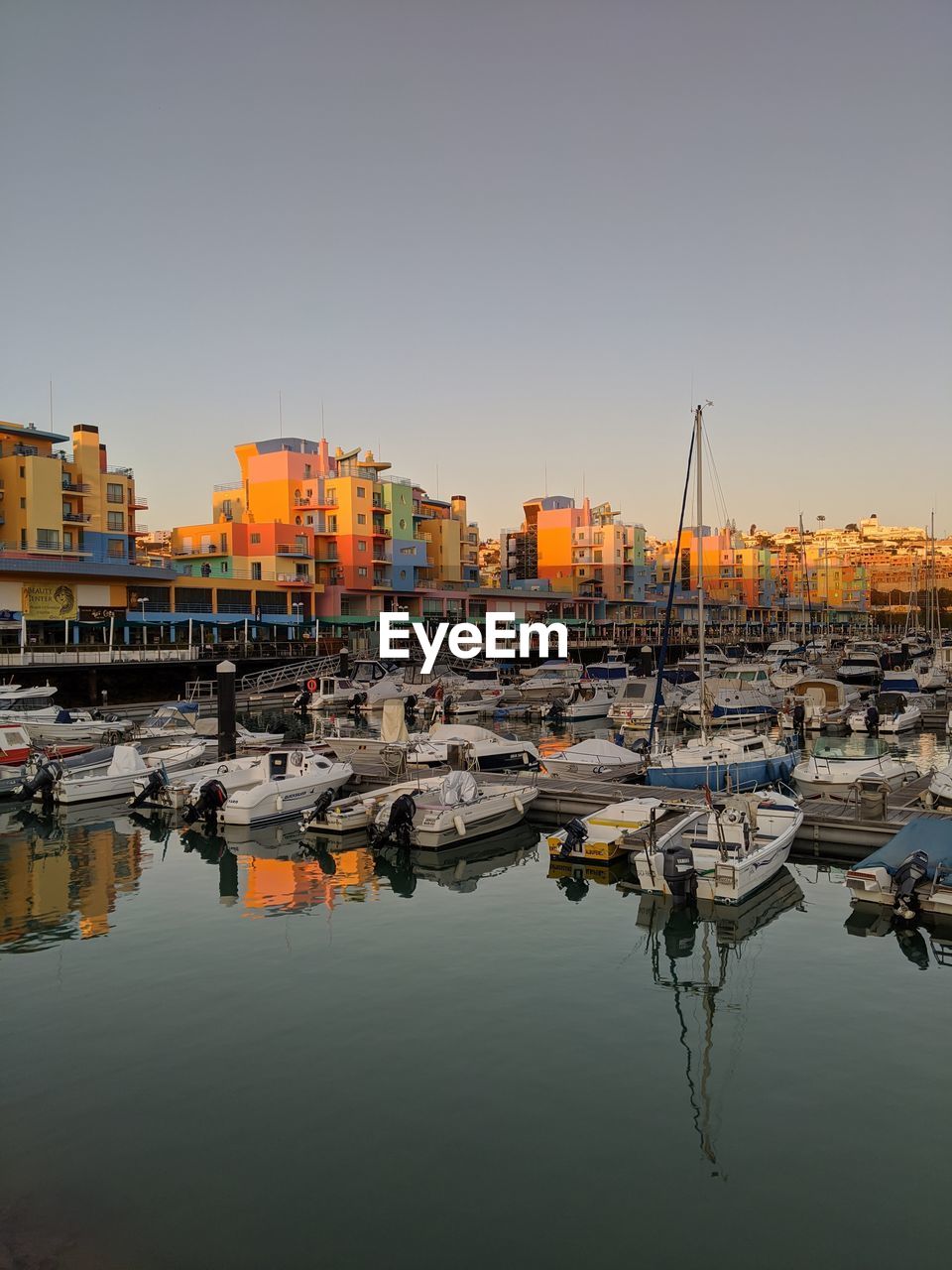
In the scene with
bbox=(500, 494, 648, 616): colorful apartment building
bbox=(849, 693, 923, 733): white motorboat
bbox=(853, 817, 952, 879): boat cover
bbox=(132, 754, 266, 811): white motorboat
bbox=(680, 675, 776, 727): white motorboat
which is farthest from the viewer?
bbox=(500, 494, 648, 616): colorful apartment building

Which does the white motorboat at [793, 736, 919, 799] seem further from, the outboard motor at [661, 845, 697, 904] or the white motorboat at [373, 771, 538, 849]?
the outboard motor at [661, 845, 697, 904]

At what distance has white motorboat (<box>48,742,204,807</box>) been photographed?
31.4 m

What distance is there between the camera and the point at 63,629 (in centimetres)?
7119

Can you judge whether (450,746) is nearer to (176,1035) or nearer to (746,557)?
(176,1035)

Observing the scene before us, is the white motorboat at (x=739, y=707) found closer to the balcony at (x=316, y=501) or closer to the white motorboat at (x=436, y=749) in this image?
the white motorboat at (x=436, y=749)

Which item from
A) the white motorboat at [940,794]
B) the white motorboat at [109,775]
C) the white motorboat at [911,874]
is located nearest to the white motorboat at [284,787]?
the white motorboat at [109,775]

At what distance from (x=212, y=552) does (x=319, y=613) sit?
41.5 ft

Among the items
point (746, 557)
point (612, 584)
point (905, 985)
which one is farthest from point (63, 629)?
point (746, 557)

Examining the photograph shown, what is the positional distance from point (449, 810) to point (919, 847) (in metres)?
12.0

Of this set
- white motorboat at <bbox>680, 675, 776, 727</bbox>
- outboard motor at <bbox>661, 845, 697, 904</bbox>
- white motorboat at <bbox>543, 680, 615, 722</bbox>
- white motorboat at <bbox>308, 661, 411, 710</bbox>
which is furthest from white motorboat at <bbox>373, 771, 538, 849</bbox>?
white motorboat at <bbox>308, 661, 411, 710</bbox>

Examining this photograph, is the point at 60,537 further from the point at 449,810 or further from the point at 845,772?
the point at 845,772

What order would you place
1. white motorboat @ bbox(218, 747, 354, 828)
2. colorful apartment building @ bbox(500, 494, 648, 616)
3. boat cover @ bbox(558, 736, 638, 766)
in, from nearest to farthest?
white motorboat @ bbox(218, 747, 354, 828), boat cover @ bbox(558, 736, 638, 766), colorful apartment building @ bbox(500, 494, 648, 616)

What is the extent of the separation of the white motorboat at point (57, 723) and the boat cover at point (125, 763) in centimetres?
1010

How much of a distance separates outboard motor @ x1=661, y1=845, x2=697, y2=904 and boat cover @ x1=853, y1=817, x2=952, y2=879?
Answer: 11.5 ft
